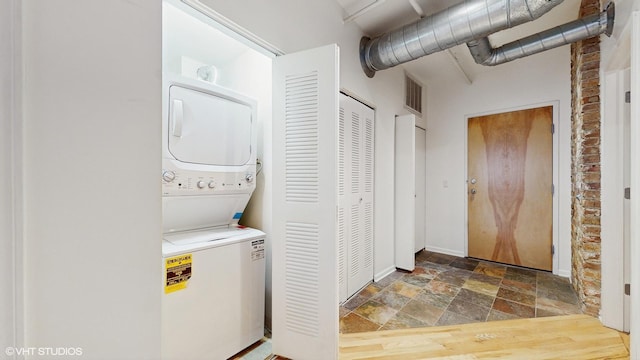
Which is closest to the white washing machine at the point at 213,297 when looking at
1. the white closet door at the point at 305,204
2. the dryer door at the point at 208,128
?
the white closet door at the point at 305,204

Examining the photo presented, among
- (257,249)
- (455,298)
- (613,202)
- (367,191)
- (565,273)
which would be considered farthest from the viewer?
(565,273)

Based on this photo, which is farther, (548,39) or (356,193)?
(356,193)

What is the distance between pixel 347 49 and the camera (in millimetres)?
2266

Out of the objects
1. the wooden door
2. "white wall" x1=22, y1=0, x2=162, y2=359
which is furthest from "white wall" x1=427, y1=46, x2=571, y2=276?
"white wall" x1=22, y1=0, x2=162, y2=359

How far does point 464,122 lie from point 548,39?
1.39m

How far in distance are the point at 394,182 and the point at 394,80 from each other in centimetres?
125

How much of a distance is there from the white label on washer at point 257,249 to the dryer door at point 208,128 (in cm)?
56

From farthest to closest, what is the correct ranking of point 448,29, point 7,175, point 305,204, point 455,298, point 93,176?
point 455,298
point 448,29
point 305,204
point 93,176
point 7,175

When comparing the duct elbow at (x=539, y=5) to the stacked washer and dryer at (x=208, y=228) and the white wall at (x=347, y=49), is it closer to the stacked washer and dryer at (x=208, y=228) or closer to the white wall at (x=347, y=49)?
the white wall at (x=347, y=49)

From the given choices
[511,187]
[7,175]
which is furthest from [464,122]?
[7,175]

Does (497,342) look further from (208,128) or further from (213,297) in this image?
(208,128)

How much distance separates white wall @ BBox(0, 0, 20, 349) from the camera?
399 mm

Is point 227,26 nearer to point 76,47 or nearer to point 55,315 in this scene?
point 76,47

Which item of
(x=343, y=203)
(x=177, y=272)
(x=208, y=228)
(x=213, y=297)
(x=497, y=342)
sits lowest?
(x=497, y=342)
